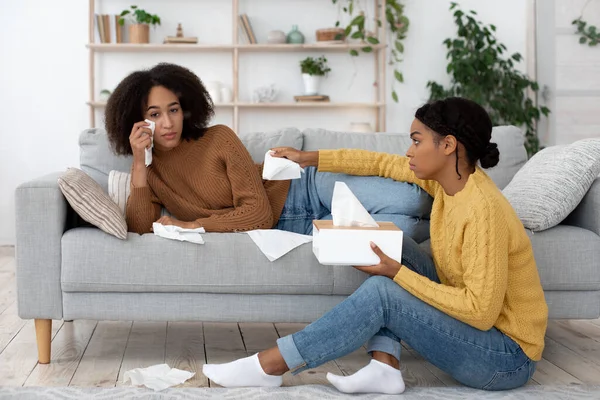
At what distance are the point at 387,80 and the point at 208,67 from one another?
1.27 meters

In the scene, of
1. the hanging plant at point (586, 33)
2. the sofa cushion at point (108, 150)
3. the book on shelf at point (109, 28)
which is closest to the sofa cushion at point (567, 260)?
the sofa cushion at point (108, 150)

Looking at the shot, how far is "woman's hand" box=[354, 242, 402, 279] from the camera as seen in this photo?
198cm

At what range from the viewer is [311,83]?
5.27 m

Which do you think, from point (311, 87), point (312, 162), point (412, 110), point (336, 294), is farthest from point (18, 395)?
point (412, 110)

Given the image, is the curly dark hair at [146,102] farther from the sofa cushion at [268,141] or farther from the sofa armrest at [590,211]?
the sofa armrest at [590,211]

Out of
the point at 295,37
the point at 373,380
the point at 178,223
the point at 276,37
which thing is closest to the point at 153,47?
the point at 276,37

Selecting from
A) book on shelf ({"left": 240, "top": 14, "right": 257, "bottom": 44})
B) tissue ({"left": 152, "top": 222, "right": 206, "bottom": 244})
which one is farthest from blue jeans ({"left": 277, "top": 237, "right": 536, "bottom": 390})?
book on shelf ({"left": 240, "top": 14, "right": 257, "bottom": 44})

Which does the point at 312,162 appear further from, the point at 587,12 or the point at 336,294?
the point at 587,12

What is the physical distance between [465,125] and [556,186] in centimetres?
75

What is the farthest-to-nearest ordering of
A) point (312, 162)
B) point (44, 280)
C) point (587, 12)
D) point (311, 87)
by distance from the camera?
point (311, 87) < point (587, 12) < point (312, 162) < point (44, 280)

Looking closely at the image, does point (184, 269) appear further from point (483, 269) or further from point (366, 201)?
point (483, 269)

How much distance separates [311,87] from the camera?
5277 millimetres

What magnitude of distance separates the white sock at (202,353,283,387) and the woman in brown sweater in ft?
1.86

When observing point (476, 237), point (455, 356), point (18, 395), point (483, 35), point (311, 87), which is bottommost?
point (18, 395)
